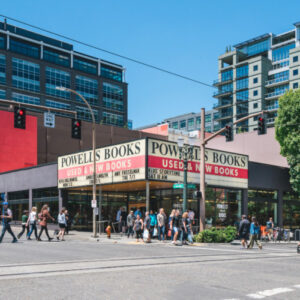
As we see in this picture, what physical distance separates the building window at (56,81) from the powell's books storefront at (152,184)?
5549 cm

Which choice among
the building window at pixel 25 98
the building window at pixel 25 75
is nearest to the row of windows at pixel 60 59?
the building window at pixel 25 75

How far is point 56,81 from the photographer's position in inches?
3698

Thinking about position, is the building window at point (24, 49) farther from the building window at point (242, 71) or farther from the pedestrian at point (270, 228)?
the pedestrian at point (270, 228)

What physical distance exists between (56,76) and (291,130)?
221 feet

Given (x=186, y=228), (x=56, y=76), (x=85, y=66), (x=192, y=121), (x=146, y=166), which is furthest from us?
(x=192, y=121)

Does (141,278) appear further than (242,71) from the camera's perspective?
No

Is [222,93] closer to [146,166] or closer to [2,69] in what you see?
[2,69]

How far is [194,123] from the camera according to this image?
12962 cm

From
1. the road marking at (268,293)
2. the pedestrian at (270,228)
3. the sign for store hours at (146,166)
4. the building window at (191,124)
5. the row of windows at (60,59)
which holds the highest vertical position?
the row of windows at (60,59)

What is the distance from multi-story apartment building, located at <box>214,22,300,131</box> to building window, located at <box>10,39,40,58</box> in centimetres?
3916

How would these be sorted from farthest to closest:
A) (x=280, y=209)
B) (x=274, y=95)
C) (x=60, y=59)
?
(x=60, y=59), (x=274, y=95), (x=280, y=209)

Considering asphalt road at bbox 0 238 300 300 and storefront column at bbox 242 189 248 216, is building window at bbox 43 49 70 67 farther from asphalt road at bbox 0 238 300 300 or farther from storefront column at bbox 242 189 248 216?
asphalt road at bbox 0 238 300 300

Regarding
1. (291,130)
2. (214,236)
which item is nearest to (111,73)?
(291,130)

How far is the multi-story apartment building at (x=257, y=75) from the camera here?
9462 centimetres
